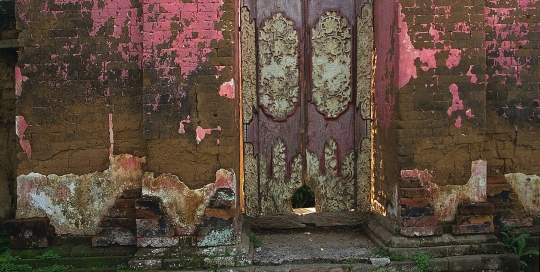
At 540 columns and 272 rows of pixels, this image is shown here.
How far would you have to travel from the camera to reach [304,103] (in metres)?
4.49

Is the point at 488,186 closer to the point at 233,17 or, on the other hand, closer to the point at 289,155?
the point at 289,155

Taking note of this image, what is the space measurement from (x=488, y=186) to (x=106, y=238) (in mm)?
3770

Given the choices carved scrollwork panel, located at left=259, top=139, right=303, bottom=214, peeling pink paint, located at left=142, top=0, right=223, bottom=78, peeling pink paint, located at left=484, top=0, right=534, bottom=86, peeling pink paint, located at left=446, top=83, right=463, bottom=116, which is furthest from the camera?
carved scrollwork panel, located at left=259, top=139, right=303, bottom=214

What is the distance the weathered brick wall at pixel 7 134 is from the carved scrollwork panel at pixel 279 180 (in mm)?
2671

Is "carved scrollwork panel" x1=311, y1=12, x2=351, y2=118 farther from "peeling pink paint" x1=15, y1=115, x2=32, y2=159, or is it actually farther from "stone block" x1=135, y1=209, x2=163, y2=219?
"peeling pink paint" x1=15, y1=115, x2=32, y2=159

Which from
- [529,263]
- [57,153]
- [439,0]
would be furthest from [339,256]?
[57,153]

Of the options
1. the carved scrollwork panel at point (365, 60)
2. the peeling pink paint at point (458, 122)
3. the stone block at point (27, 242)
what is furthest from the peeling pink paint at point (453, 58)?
the stone block at point (27, 242)

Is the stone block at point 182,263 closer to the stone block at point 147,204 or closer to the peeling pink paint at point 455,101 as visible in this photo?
the stone block at point 147,204

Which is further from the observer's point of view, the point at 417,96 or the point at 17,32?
the point at 17,32

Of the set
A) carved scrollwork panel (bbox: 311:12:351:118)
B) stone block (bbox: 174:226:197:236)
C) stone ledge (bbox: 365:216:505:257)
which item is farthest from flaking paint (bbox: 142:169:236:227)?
stone ledge (bbox: 365:216:505:257)

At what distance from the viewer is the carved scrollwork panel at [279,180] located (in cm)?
450

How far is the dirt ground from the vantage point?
12.1 ft

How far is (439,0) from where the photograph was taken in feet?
12.3

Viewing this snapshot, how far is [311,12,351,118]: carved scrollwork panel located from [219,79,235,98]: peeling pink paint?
1155 millimetres
